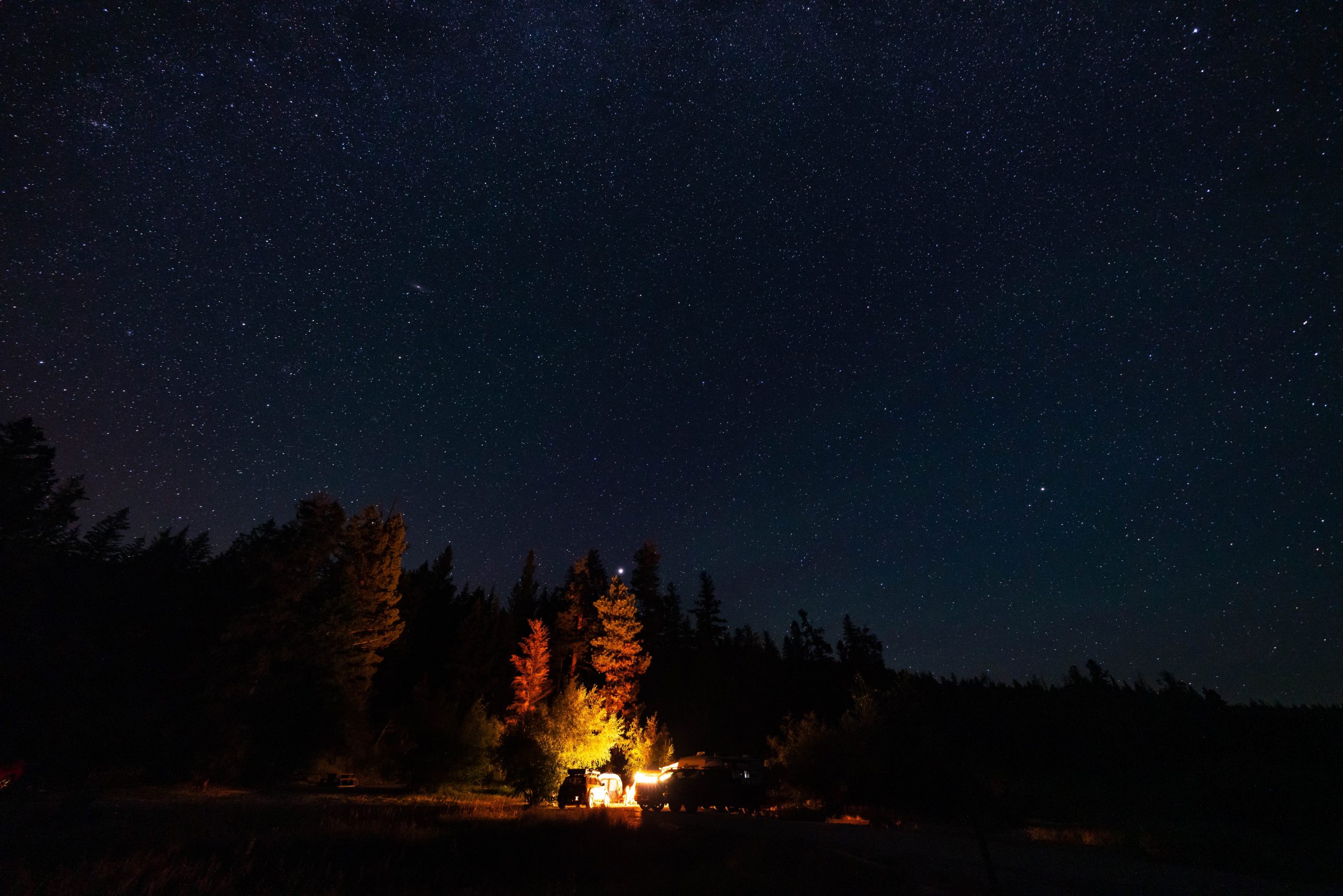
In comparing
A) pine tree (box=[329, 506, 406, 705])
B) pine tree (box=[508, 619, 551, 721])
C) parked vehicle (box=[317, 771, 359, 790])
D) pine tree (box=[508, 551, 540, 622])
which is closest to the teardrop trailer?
pine tree (box=[508, 619, 551, 721])

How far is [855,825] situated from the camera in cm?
1989

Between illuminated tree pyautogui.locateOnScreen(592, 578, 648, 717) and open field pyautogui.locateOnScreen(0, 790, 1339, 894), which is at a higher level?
illuminated tree pyautogui.locateOnScreen(592, 578, 648, 717)

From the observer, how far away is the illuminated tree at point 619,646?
4300cm

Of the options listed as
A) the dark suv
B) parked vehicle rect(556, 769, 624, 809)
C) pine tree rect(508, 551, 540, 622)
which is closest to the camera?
the dark suv

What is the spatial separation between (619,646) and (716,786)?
19558 millimetres

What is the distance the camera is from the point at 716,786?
24.2 meters

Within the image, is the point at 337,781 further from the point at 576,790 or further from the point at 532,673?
the point at 576,790

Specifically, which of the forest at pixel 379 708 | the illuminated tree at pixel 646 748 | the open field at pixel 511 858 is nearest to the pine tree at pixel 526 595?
the forest at pixel 379 708

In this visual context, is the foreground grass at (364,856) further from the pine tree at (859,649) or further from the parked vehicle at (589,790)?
the pine tree at (859,649)

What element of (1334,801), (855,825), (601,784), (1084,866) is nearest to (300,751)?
(601,784)

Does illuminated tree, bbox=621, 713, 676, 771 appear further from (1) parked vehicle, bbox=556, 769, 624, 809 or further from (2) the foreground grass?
(2) the foreground grass

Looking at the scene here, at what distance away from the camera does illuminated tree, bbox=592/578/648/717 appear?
43.0 metres

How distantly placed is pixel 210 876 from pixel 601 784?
2201 centimetres

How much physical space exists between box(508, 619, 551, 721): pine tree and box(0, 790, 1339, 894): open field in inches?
970
